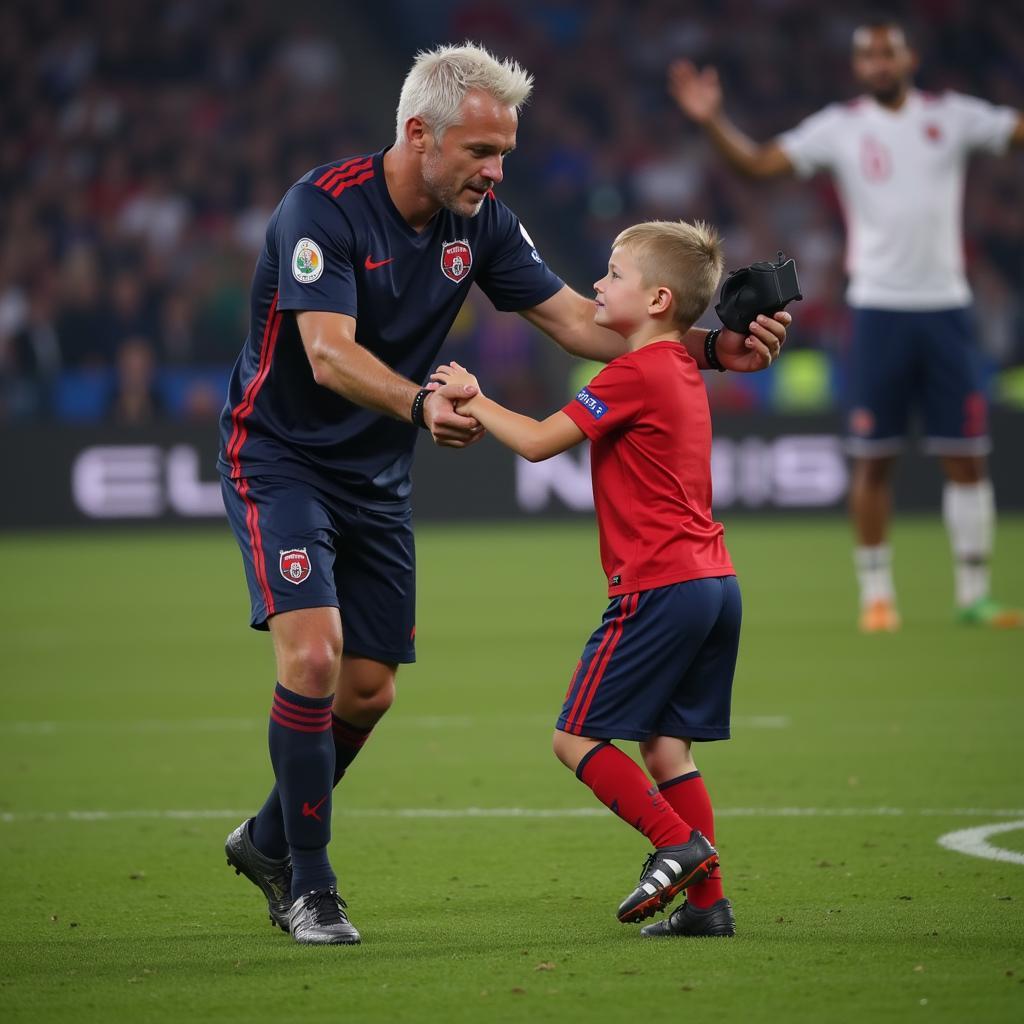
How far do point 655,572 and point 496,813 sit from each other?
1879 mm

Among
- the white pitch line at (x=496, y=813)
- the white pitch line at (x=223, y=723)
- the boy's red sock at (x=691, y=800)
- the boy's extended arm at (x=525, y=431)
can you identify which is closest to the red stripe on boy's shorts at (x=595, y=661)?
the boy's red sock at (x=691, y=800)

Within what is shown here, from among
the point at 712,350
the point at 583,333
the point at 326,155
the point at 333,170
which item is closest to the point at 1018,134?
the point at 583,333

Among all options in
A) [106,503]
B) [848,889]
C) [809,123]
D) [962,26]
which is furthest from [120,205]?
[848,889]

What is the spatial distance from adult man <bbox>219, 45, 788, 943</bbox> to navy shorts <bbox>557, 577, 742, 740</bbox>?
575 mm

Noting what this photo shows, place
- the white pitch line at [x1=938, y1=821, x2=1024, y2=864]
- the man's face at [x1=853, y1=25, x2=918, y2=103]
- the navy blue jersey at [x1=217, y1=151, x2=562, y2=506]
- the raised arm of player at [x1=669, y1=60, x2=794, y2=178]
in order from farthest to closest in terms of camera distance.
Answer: the man's face at [x1=853, y1=25, x2=918, y2=103] → the raised arm of player at [x1=669, y1=60, x2=794, y2=178] → the white pitch line at [x1=938, y1=821, x2=1024, y2=864] → the navy blue jersey at [x1=217, y1=151, x2=562, y2=506]

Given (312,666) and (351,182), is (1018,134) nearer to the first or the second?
(351,182)

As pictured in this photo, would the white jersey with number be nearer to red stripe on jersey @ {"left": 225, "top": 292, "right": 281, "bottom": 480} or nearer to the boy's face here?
the boy's face

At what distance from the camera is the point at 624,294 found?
4598 mm

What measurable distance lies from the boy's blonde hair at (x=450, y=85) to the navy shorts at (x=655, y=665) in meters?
1.26

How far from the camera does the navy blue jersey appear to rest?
4.65 meters

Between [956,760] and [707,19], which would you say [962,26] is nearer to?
[707,19]

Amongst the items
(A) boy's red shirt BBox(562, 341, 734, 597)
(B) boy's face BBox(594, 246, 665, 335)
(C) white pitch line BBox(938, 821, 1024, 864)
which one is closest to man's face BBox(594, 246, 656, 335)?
(B) boy's face BBox(594, 246, 665, 335)

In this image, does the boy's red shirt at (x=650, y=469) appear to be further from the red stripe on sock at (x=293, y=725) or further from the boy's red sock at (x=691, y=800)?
the red stripe on sock at (x=293, y=725)

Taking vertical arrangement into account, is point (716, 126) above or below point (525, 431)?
above
